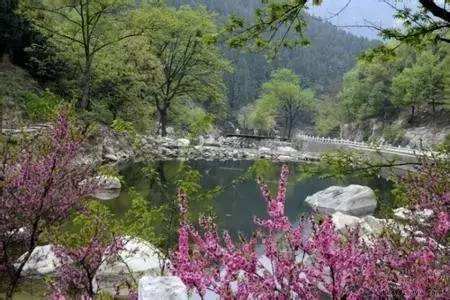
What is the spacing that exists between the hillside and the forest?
6580 cm

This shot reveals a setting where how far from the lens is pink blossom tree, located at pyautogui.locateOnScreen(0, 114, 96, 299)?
5.26 meters

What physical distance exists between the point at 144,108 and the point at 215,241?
31048mm

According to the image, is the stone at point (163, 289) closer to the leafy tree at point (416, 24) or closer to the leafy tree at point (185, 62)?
the leafy tree at point (416, 24)

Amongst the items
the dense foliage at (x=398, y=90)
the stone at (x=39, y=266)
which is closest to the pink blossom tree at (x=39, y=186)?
the stone at (x=39, y=266)

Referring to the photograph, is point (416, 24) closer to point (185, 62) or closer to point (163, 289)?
point (163, 289)

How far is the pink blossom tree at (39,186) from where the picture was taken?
17.3 feet

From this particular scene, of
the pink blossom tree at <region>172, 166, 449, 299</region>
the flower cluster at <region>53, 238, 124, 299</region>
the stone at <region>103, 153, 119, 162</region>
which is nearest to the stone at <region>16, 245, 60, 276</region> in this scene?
the flower cluster at <region>53, 238, 124, 299</region>

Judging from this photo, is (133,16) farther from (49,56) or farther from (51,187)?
(51,187)

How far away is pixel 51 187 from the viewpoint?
5414 mm

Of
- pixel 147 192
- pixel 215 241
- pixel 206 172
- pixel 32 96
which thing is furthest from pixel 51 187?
pixel 206 172

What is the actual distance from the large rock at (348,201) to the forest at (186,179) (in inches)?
3.6

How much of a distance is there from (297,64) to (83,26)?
12247 cm

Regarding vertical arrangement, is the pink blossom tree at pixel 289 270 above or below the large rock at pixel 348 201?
above

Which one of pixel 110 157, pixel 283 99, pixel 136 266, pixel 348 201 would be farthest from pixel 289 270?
pixel 283 99
